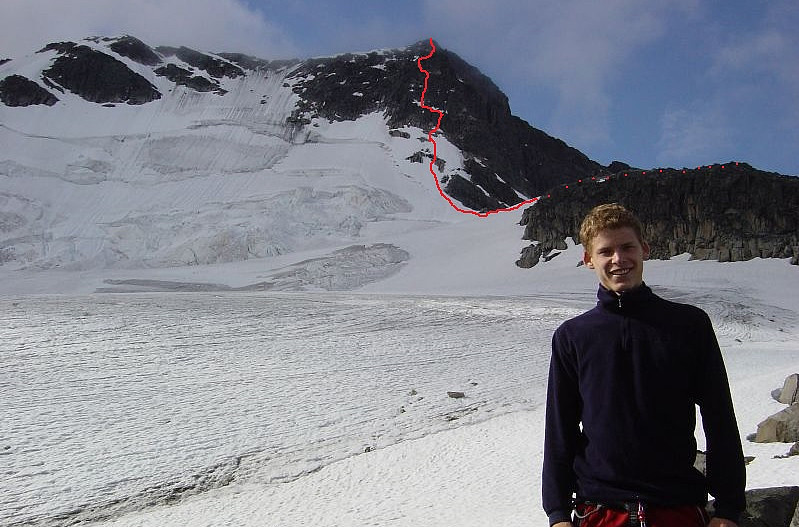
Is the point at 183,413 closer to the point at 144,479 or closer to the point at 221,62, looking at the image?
the point at 144,479

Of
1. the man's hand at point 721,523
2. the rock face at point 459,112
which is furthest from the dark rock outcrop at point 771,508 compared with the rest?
the rock face at point 459,112

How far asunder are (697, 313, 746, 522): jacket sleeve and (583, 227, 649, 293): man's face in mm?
307

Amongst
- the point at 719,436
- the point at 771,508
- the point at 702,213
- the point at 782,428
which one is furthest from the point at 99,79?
the point at 719,436

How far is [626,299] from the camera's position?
2.48 meters

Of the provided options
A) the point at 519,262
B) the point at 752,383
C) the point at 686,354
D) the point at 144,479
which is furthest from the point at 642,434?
the point at 519,262

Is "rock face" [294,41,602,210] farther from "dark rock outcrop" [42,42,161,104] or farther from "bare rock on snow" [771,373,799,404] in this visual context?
"bare rock on snow" [771,373,799,404]

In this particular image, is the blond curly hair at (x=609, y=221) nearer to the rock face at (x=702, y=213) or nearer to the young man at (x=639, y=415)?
the young man at (x=639, y=415)

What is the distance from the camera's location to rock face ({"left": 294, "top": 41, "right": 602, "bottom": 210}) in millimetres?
74375

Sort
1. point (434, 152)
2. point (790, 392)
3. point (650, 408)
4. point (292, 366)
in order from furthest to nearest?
1. point (434, 152)
2. point (292, 366)
3. point (790, 392)
4. point (650, 408)

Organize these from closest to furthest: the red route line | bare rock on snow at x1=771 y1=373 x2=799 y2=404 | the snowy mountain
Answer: bare rock on snow at x1=771 y1=373 x2=799 y2=404, the snowy mountain, the red route line

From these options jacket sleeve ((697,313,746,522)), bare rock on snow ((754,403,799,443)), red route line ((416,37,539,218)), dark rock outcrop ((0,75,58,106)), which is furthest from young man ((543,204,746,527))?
dark rock outcrop ((0,75,58,106))

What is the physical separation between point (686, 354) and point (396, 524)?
448 centimetres

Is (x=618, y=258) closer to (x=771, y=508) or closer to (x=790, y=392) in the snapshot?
(x=771, y=508)

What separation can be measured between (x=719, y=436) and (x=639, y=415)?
293 mm
